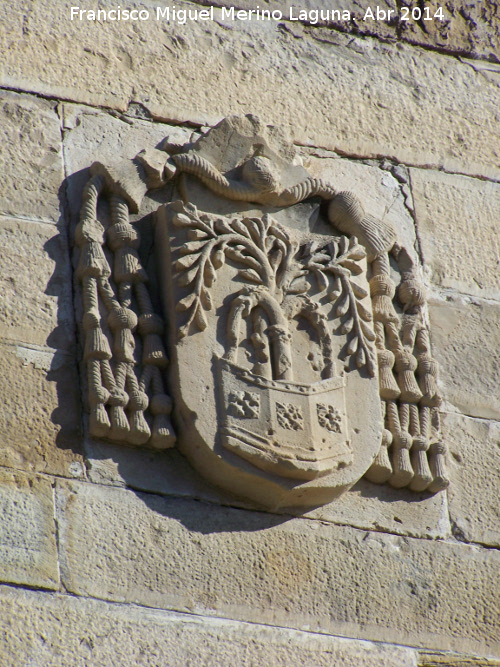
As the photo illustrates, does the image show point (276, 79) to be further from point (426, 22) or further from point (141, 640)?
point (141, 640)

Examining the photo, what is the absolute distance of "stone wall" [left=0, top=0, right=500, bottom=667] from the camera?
2.92 metres

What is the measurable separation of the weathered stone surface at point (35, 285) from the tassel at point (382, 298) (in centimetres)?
82

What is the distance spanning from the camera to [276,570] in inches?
121

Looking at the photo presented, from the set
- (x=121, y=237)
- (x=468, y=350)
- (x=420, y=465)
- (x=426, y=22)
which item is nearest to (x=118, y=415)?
Answer: (x=121, y=237)

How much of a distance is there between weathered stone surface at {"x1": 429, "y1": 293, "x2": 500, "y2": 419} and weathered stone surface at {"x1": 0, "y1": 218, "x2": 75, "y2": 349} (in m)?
1.05

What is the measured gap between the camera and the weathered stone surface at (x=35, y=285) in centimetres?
313

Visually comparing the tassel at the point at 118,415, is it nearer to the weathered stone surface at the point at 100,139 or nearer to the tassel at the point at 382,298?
the weathered stone surface at the point at 100,139

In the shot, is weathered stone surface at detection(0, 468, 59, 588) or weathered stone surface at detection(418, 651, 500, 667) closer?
weathered stone surface at detection(0, 468, 59, 588)

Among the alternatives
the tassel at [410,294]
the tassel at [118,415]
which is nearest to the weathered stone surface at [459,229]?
the tassel at [410,294]

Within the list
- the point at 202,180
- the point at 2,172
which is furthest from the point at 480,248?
the point at 2,172

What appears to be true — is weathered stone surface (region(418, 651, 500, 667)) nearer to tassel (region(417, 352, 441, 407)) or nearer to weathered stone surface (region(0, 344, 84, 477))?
tassel (region(417, 352, 441, 407))

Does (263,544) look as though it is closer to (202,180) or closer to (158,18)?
(202,180)

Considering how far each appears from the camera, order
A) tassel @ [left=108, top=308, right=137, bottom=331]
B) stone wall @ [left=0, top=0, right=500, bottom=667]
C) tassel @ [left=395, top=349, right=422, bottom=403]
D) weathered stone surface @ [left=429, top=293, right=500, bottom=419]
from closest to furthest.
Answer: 1. stone wall @ [left=0, top=0, right=500, bottom=667]
2. tassel @ [left=108, top=308, right=137, bottom=331]
3. tassel @ [left=395, top=349, right=422, bottom=403]
4. weathered stone surface @ [left=429, top=293, right=500, bottom=419]

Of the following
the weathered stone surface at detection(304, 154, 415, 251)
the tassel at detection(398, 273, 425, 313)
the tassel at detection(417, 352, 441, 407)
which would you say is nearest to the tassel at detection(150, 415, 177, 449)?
the tassel at detection(417, 352, 441, 407)
